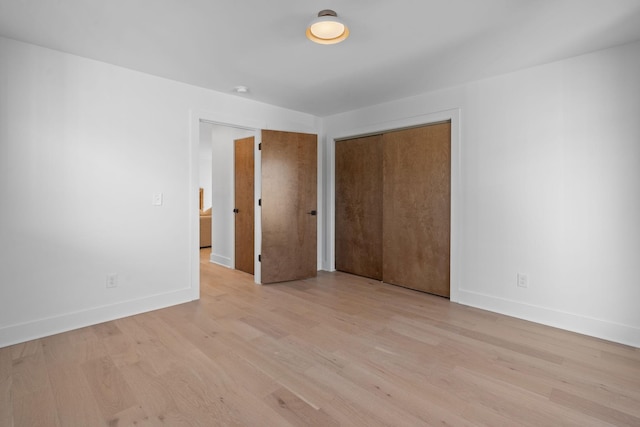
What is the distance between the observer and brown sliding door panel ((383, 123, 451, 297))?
3.57 m

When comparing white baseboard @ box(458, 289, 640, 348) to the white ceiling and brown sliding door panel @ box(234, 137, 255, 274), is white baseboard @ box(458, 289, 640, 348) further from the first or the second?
brown sliding door panel @ box(234, 137, 255, 274)

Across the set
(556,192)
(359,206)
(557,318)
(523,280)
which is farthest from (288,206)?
(557,318)

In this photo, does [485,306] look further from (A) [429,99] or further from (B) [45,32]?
(B) [45,32]

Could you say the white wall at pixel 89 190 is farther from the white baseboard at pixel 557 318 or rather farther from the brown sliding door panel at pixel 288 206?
the white baseboard at pixel 557 318

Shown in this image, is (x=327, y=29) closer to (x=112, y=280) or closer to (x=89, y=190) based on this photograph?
(x=89, y=190)

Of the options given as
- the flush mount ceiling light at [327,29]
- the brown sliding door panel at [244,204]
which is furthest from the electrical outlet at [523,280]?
the brown sliding door panel at [244,204]

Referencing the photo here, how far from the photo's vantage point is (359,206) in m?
4.51

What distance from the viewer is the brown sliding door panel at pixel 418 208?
3570mm

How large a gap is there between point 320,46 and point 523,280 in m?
2.80

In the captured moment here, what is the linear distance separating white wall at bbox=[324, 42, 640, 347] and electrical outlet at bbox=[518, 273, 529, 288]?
40 millimetres

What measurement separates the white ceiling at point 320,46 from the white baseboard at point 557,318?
2.22 meters

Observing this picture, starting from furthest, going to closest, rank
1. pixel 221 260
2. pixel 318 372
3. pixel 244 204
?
pixel 221 260 < pixel 244 204 < pixel 318 372

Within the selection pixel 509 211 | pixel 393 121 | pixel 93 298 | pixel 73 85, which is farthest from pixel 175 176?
pixel 509 211

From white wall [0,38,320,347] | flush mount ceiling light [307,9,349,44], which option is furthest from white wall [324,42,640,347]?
white wall [0,38,320,347]
